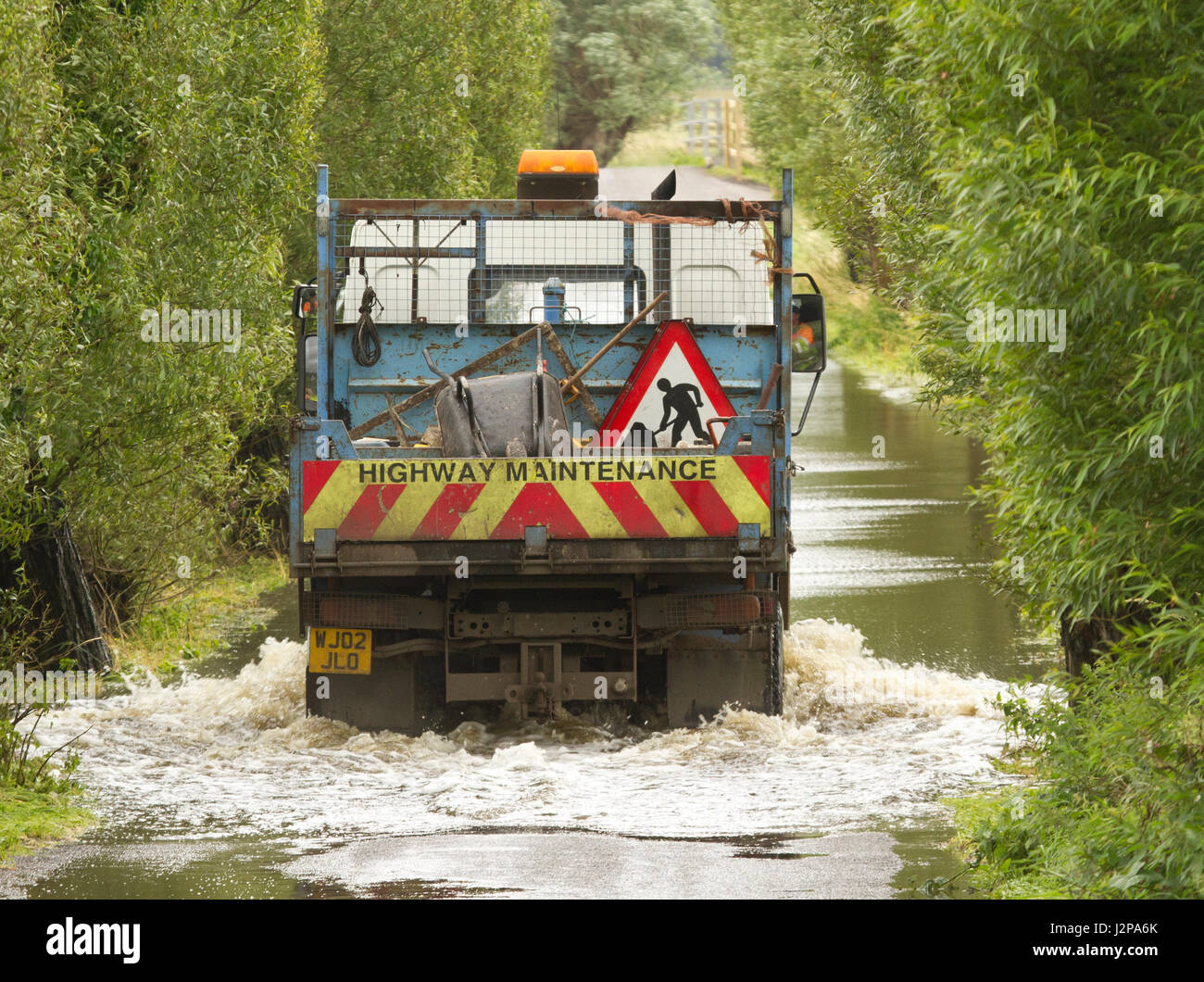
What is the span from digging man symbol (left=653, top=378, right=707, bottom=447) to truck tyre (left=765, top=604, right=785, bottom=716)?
48.1 inches

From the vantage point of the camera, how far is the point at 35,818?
770cm

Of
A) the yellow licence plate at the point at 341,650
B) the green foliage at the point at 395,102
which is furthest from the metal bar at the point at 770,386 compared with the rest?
the green foliage at the point at 395,102

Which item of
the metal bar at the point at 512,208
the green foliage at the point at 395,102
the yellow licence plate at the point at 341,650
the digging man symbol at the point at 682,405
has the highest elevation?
the green foliage at the point at 395,102

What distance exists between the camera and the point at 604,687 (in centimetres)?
940

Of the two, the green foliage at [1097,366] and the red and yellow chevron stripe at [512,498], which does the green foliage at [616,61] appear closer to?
the red and yellow chevron stripe at [512,498]

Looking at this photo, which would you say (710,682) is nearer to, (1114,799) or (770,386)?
(770,386)

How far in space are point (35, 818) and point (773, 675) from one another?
4148 millimetres

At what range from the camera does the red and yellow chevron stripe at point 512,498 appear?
8.94 m

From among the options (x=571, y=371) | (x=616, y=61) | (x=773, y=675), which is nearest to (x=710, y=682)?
(x=773, y=675)

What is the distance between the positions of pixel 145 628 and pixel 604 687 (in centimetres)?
589

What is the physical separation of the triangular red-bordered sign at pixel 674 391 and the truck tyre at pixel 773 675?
1250mm

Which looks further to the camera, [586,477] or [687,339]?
[687,339]

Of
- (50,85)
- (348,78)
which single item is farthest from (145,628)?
(348,78)
